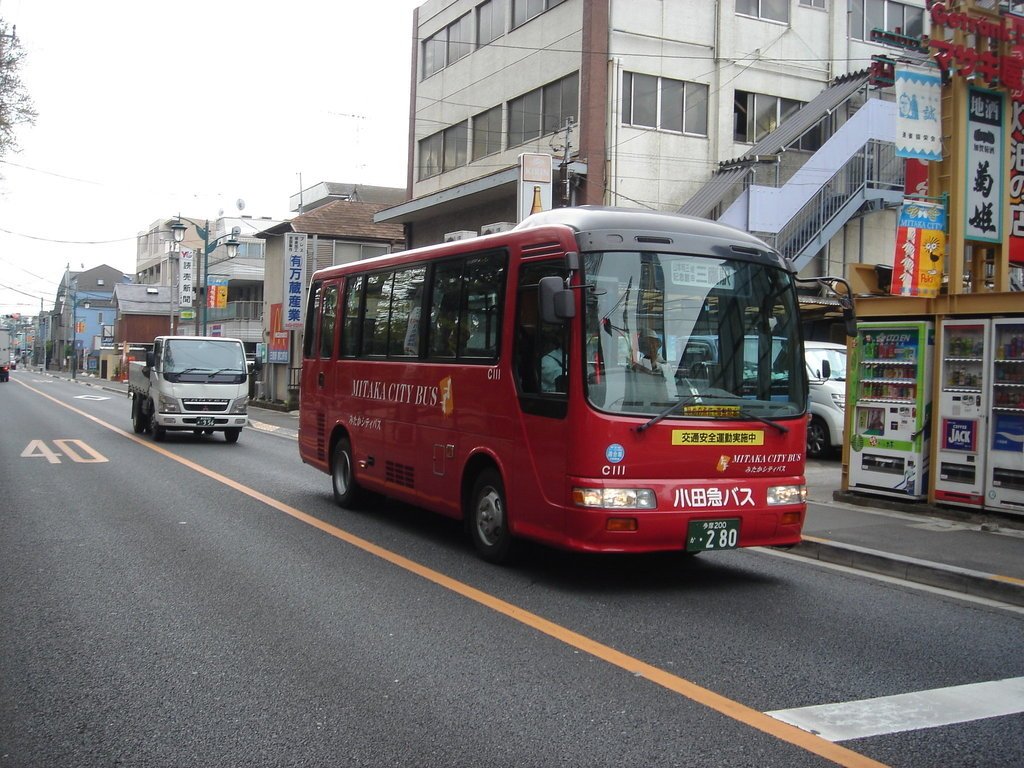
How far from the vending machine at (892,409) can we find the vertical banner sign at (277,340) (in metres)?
26.2

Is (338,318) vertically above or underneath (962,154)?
underneath

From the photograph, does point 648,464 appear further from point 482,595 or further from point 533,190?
point 533,190

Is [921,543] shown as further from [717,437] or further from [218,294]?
[218,294]

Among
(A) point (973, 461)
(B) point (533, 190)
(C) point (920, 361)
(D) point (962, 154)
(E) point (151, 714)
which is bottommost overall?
(E) point (151, 714)

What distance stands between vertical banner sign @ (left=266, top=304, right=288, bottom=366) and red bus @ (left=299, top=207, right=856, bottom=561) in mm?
28073

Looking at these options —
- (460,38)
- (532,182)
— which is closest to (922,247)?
(532,182)

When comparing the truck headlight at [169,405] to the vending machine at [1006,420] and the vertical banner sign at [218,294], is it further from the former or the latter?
the vertical banner sign at [218,294]

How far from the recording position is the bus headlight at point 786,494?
7.96 metres

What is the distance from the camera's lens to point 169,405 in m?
20.8

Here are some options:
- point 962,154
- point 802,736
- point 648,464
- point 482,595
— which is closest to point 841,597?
point 648,464

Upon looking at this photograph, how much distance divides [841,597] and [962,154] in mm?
6563

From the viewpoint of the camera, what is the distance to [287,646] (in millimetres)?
6031

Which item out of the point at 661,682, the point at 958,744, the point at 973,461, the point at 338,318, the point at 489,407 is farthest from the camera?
the point at 338,318

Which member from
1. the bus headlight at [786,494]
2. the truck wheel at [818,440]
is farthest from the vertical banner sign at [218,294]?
the bus headlight at [786,494]
